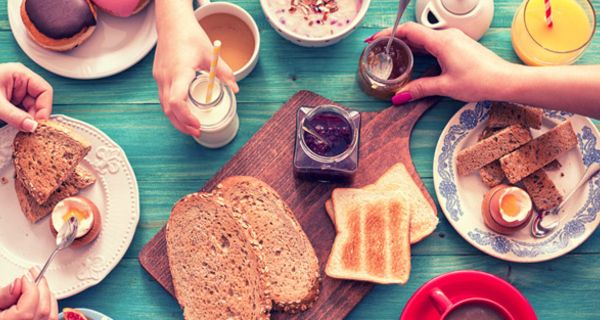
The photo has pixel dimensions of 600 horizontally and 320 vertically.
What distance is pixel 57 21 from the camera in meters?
1.68

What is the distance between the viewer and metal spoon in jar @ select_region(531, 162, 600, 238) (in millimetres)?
1698

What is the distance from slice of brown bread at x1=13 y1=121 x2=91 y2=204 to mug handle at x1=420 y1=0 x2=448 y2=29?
102 cm

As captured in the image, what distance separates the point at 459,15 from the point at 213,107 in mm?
729

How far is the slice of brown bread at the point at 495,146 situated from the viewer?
66.9 inches

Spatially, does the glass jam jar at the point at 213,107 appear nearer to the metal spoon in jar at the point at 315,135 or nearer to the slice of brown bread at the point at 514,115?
the metal spoon in jar at the point at 315,135

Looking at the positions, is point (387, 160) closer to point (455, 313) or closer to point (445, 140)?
point (445, 140)

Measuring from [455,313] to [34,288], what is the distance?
1063mm

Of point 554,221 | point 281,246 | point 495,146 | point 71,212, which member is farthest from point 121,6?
point 554,221

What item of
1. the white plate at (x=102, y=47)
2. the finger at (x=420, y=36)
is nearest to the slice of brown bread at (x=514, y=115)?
the finger at (x=420, y=36)

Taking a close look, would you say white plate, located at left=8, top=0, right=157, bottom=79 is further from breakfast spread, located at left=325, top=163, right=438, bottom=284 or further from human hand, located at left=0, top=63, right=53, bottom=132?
breakfast spread, located at left=325, top=163, right=438, bottom=284

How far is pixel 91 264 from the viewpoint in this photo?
1.70 metres

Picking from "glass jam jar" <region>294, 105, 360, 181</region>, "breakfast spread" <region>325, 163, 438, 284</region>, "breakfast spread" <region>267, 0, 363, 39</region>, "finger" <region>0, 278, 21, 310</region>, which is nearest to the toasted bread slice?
"breakfast spread" <region>325, 163, 438, 284</region>

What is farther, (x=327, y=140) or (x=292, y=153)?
(x=292, y=153)

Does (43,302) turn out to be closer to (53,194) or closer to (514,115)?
(53,194)
